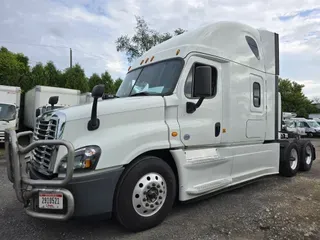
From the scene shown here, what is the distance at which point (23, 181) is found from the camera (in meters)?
3.39

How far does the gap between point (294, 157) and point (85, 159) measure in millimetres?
6343

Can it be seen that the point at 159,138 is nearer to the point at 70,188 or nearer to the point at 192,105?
the point at 192,105

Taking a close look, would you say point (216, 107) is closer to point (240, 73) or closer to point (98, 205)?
point (240, 73)

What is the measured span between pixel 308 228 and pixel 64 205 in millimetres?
3337

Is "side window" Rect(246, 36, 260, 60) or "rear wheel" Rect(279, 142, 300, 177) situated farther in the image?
"rear wheel" Rect(279, 142, 300, 177)

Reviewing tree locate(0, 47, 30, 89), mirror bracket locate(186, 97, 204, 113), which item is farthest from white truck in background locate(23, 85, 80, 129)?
mirror bracket locate(186, 97, 204, 113)

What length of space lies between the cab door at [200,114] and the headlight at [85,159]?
145cm

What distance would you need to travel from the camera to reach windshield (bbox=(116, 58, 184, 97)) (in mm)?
4402

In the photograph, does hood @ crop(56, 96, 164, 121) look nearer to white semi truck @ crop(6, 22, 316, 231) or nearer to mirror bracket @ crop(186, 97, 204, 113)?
white semi truck @ crop(6, 22, 316, 231)

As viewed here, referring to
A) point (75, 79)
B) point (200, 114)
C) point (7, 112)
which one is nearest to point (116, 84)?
point (75, 79)

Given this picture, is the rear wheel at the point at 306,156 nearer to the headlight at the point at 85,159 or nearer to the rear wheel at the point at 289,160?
the rear wheel at the point at 289,160

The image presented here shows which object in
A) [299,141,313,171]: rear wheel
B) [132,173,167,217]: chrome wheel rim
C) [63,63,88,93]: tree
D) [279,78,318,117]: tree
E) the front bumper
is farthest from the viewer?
[279,78,318,117]: tree

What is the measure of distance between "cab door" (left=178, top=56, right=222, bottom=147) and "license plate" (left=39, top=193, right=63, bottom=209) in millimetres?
1941

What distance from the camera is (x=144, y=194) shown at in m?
3.75
